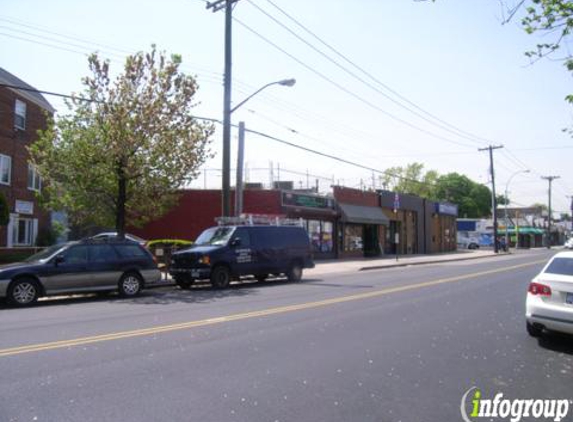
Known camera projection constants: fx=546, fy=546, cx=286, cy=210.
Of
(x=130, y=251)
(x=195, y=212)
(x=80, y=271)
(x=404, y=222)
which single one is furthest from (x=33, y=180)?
(x=404, y=222)

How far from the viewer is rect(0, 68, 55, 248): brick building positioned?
2717cm

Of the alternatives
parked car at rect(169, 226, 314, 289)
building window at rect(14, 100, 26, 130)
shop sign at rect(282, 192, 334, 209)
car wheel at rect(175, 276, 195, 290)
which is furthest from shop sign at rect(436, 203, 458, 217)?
car wheel at rect(175, 276, 195, 290)

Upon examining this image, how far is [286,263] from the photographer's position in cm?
1952

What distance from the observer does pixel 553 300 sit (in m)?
8.10

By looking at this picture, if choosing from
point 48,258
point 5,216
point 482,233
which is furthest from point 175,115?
point 482,233

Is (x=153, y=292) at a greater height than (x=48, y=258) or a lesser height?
lesser

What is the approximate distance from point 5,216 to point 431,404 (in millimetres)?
20558

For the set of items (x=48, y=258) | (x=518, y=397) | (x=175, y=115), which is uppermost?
(x=175, y=115)

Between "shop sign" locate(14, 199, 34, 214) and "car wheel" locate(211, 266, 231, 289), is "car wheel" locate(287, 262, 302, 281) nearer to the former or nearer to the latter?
"car wheel" locate(211, 266, 231, 289)

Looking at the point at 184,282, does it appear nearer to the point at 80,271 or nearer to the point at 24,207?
the point at 80,271

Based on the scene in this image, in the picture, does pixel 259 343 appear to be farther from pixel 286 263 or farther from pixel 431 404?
pixel 286 263

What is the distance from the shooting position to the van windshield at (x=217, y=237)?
17656 millimetres

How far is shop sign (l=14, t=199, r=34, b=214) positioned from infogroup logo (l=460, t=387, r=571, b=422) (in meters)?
27.6

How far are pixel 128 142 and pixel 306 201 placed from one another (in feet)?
53.1
